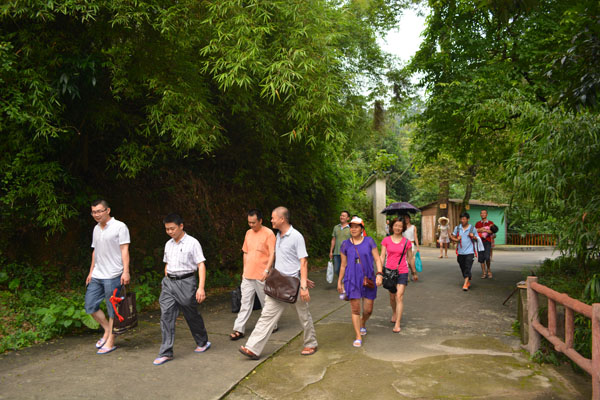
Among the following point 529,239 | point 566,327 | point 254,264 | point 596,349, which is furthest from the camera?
point 529,239

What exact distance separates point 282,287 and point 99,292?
221 centimetres

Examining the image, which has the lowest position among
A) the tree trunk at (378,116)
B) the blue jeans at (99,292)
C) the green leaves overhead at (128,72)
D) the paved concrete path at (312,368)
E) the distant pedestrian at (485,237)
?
the paved concrete path at (312,368)

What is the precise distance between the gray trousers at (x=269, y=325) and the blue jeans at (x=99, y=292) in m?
1.69

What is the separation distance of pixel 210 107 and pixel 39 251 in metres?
3.91

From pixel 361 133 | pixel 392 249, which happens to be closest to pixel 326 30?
→ pixel 392 249

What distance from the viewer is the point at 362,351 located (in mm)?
5344

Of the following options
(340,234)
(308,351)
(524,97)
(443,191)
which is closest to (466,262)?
(340,234)

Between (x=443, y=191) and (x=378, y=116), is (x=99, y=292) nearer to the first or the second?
(x=378, y=116)

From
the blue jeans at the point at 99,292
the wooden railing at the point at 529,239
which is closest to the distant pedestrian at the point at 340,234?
the blue jeans at the point at 99,292

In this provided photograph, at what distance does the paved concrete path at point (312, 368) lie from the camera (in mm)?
4113

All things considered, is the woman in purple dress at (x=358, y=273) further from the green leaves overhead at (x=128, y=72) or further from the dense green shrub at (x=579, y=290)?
the dense green shrub at (x=579, y=290)

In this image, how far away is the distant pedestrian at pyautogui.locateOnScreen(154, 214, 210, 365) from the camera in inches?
194

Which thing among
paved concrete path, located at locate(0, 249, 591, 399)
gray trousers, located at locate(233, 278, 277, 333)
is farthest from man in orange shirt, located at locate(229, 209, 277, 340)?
paved concrete path, located at locate(0, 249, 591, 399)

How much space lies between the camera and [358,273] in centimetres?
556
